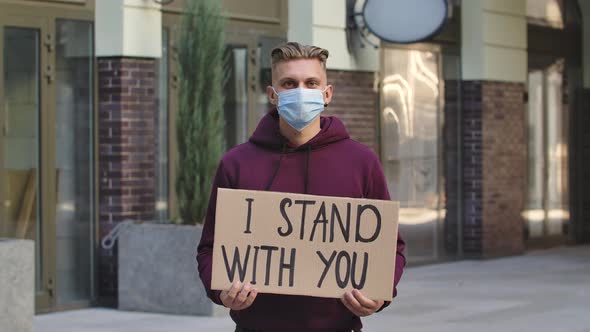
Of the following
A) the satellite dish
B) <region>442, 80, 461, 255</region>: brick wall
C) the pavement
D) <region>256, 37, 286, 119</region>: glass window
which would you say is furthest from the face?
<region>442, 80, 461, 255</region>: brick wall

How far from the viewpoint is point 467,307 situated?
12281 millimetres

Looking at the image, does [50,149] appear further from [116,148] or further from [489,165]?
[489,165]

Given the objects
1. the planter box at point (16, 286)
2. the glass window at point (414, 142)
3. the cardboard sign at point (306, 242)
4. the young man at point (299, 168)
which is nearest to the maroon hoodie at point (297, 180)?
the young man at point (299, 168)

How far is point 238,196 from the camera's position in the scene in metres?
4.06

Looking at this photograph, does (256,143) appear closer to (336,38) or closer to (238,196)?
(238,196)

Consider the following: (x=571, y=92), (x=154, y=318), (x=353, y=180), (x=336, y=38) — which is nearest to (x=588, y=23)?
(x=571, y=92)

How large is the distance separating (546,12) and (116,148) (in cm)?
931

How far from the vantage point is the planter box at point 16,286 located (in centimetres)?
871

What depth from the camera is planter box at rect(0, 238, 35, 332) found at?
8.71 meters

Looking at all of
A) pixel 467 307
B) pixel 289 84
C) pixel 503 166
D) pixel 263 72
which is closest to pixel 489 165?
pixel 503 166

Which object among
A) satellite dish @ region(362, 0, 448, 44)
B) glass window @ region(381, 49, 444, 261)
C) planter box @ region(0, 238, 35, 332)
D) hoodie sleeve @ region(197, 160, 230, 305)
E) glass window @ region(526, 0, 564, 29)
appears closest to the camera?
hoodie sleeve @ region(197, 160, 230, 305)

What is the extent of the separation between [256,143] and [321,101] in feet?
0.93

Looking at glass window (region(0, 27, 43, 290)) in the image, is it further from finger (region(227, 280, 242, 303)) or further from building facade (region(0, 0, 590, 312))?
finger (region(227, 280, 242, 303))

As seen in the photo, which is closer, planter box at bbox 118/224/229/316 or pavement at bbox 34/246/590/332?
pavement at bbox 34/246/590/332
